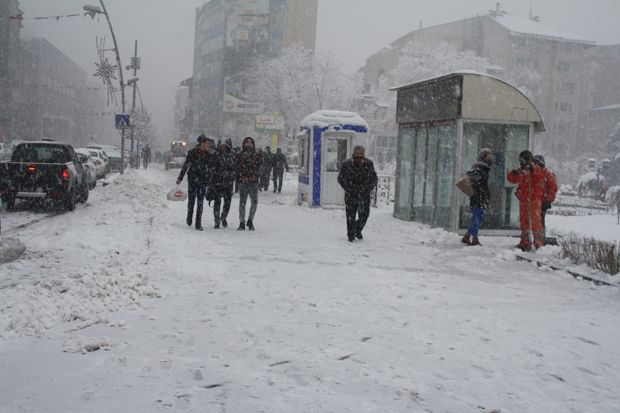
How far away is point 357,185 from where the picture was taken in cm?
1167

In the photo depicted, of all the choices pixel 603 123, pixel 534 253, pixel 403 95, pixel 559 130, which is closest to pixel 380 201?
pixel 403 95

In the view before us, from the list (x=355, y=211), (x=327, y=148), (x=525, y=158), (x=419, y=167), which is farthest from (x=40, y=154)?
(x=525, y=158)

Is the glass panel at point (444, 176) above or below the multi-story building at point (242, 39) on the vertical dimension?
below

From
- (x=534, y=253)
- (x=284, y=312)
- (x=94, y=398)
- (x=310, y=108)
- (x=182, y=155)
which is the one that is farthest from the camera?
(x=310, y=108)

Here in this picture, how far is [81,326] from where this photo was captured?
528 cm

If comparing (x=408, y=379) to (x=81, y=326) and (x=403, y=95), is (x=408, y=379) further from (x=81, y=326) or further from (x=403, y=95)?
(x=403, y=95)

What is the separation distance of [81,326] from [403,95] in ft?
40.2

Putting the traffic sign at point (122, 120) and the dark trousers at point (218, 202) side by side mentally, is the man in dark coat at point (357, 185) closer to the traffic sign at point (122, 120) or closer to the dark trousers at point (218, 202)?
the dark trousers at point (218, 202)

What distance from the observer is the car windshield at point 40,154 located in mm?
15750

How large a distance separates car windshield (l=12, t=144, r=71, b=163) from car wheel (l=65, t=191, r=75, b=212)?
1170mm

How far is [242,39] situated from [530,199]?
282 feet

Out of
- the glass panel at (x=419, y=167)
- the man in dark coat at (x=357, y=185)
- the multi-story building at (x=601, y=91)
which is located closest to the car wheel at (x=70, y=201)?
the man in dark coat at (x=357, y=185)

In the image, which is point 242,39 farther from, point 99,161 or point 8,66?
point 99,161

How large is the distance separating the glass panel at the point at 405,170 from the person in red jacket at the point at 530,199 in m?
4.80
